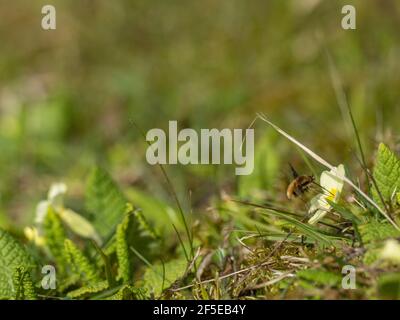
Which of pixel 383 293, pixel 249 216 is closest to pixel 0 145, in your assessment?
pixel 249 216

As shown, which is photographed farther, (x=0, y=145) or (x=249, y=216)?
(x=0, y=145)

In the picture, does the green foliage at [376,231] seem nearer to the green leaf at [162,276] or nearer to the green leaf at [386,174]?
the green leaf at [386,174]

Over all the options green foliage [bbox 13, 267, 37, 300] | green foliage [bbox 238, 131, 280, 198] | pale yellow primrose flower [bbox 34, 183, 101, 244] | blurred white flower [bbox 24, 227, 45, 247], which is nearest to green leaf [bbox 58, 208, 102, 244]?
pale yellow primrose flower [bbox 34, 183, 101, 244]

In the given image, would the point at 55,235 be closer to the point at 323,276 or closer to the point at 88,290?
the point at 88,290

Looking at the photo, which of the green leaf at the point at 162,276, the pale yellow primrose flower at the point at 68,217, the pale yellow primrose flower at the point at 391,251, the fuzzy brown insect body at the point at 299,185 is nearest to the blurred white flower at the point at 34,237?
the pale yellow primrose flower at the point at 68,217

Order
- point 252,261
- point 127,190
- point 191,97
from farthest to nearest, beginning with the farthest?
point 191,97 → point 127,190 → point 252,261

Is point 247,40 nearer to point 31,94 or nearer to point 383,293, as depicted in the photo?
point 31,94
